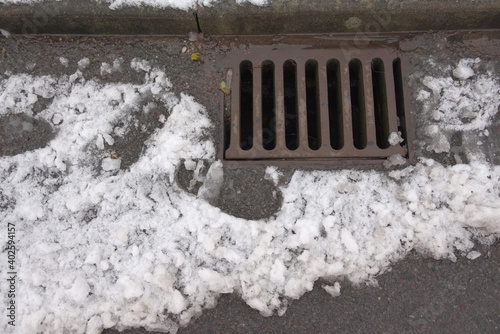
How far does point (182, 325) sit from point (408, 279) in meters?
0.90

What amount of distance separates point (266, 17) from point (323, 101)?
44 cm

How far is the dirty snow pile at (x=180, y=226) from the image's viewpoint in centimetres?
147

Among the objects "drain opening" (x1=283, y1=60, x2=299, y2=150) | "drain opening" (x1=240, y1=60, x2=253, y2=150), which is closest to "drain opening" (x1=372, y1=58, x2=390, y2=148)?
"drain opening" (x1=283, y1=60, x2=299, y2=150)

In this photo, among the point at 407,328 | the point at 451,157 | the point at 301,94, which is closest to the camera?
the point at 407,328

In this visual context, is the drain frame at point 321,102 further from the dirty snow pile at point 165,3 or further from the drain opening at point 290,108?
the dirty snow pile at point 165,3

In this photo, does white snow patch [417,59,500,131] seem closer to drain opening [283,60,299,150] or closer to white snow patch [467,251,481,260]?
white snow patch [467,251,481,260]

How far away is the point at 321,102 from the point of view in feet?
5.57

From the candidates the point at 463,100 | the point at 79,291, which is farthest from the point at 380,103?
the point at 79,291

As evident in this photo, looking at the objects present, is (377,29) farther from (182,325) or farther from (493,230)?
(182,325)


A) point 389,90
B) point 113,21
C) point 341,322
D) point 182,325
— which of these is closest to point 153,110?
point 113,21

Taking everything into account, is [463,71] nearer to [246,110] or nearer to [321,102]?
[321,102]

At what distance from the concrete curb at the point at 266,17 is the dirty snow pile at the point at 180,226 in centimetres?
34

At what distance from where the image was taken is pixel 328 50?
1751mm

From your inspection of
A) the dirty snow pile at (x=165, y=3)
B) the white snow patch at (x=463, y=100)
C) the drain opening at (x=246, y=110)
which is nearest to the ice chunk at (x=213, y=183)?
the drain opening at (x=246, y=110)
